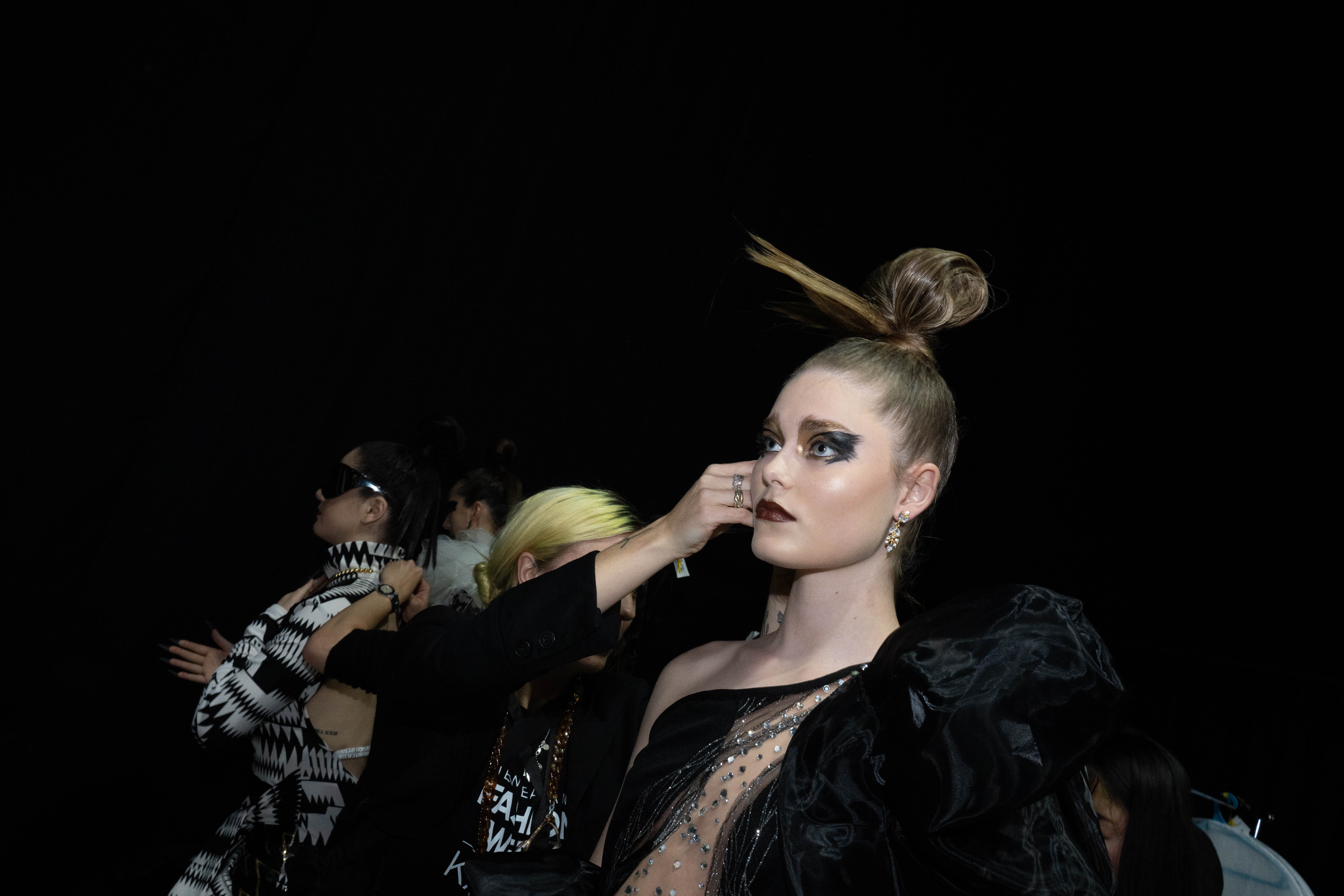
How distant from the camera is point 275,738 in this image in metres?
1.95

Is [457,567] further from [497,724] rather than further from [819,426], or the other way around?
[819,426]

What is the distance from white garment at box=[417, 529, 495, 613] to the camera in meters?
2.60

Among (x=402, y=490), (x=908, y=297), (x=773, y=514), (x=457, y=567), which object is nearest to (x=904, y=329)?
(x=908, y=297)

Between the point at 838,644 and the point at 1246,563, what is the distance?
3.25m

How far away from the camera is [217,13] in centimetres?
225

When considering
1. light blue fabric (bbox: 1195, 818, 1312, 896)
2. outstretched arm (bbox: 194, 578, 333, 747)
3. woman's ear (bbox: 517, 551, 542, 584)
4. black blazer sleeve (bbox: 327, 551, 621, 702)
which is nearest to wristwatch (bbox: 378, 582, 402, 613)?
outstretched arm (bbox: 194, 578, 333, 747)

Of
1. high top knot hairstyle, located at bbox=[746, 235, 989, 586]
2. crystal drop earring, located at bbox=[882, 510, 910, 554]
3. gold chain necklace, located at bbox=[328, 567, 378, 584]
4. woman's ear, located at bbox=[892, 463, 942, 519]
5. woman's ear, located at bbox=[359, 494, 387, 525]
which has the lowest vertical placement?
gold chain necklace, located at bbox=[328, 567, 378, 584]

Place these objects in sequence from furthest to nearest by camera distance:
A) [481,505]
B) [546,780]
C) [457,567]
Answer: [481,505] → [457,567] → [546,780]

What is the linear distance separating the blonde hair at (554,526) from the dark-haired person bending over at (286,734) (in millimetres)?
378

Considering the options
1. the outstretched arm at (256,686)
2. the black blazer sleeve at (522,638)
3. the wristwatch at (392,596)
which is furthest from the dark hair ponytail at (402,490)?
the black blazer sleeve at (522,638)

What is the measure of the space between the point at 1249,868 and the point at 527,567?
171 cm

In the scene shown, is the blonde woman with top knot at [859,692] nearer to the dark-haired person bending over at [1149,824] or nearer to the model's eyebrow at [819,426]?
the model's eyebrow at [819,426]

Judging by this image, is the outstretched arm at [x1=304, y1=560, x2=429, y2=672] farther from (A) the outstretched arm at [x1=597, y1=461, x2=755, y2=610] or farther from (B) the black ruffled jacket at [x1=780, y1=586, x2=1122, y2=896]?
(B) the black ruffled jacket at [x1=780, y1=586, x2=1122, y2=896]

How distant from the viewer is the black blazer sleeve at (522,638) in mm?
1213
